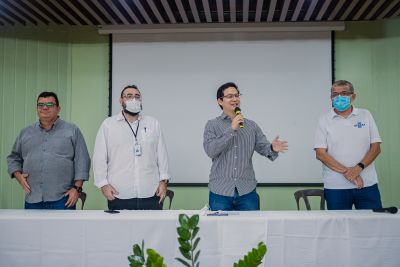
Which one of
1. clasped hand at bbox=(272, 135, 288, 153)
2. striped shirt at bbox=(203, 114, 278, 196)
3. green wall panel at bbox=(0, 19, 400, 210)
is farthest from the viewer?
green wall panel at bbox=(0, 19, 400, 210)

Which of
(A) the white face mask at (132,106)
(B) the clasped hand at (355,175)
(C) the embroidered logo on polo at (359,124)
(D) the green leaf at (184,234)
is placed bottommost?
(B) the clasped hand at (355,175)

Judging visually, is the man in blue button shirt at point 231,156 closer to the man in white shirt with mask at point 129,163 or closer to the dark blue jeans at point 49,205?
the man in white shirt with mask at point 129,163

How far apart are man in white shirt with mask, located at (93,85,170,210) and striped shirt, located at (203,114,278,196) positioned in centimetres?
43

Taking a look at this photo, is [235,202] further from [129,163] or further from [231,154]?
[129,163]

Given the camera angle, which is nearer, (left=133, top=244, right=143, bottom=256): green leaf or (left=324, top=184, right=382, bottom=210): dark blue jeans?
(left=133, top=244, right=143, bottom=256): green leaf

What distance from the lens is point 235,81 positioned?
4711 millimetres

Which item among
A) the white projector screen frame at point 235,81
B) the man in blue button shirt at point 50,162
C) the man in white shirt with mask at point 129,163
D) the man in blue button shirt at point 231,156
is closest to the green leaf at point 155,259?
the man in blue button shirt at point 231,156

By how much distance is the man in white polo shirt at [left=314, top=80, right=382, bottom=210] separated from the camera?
9.94 feet

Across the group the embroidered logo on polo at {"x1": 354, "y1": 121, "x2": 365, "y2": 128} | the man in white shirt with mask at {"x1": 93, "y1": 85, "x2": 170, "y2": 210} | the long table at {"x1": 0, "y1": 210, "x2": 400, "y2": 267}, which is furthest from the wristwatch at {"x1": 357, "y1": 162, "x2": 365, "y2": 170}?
the man in white shirt with mask at {"x1": 93, "y1": 85, "x2": 170, "y2": 210}

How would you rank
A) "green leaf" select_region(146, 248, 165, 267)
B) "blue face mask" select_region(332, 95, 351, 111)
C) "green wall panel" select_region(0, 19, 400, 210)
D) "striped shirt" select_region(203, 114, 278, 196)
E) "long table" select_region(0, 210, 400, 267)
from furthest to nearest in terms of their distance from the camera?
"green wall panel" select_region(0, 19, 400, 210)
"blue face mask" select_region(332, 95, 351, 111)
"striped shirt" select_region(203, 114, 278, 196)
"long table" select_region(0, 210, 400, 267)
"green leaf" select_region(146, 248, 165, 267)

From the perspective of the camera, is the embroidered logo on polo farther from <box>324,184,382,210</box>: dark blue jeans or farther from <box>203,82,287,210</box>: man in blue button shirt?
<box>203,82,287,210</box>: man in blue button shirt

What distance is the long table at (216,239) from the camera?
7.45 ft

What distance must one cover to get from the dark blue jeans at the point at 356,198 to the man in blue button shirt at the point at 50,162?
6.08ft

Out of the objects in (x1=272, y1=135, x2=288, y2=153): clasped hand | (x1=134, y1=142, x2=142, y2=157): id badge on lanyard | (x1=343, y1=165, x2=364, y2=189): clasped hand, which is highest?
(x1=272, y1=135, x2=288, y2=153): clasped hand
